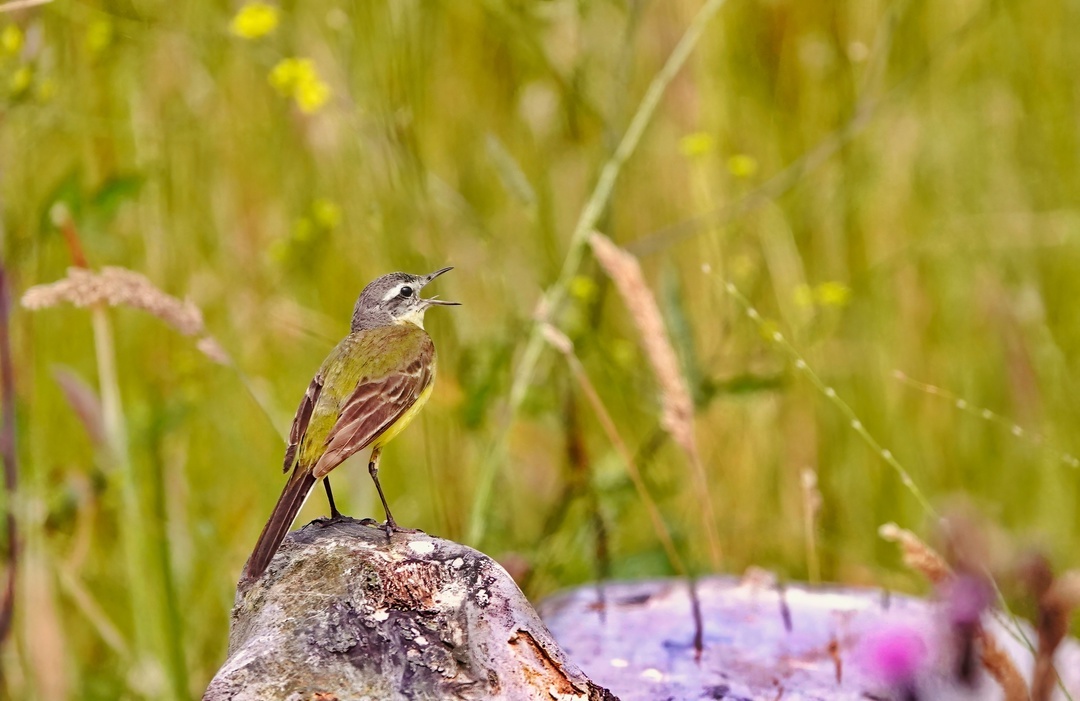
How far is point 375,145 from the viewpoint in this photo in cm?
389

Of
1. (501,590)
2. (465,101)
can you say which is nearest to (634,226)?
(465,101)

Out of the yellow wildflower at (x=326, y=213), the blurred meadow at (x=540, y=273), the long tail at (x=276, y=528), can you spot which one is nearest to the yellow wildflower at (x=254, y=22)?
the blurred meadow at (x=540, y=273)

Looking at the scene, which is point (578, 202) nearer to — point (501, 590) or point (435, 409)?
point (435, 409)

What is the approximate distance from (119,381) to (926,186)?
3851mm

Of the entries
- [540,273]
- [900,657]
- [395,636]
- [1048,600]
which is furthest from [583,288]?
[1048,600]

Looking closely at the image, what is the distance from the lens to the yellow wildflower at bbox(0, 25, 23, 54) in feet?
10.6

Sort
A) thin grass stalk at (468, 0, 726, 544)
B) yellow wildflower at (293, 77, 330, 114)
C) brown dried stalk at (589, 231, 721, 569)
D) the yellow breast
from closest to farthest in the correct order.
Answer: the yellow breast → brown dried stalk at (589, 231, 721, 569) → thin grass stalk at (468, 0, 726, 544) → yellow wildflower at (293, 77, 330, 114)

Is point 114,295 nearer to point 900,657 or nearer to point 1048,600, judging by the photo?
point 900,657

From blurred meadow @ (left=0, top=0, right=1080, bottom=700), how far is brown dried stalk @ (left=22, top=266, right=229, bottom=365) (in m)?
0.66

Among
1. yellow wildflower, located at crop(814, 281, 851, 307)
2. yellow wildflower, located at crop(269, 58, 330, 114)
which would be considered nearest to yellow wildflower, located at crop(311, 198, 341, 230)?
yellow wildflower, located at crop(269, 58, 330, 114)

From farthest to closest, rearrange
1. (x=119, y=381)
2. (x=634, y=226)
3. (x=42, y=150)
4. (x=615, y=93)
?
(x=634, y=226)
(x=42, y=150)
(x=119, y=381)
(x=615, y=93)

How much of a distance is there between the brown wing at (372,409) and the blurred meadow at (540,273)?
1.78 ft

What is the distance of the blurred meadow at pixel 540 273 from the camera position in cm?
372

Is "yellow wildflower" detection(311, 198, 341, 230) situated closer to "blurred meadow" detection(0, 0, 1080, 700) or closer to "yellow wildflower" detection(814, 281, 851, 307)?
"blurred meadow" detection(0, 0, 1080, 700)
